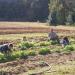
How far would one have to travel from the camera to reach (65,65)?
60.3 ft

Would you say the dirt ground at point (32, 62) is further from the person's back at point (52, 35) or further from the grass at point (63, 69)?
the person's back at point (52, 35)

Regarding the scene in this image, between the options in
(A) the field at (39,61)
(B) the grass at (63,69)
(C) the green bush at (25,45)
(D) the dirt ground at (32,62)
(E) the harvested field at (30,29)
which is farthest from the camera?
Result: (E) the harvested field at (30,29)

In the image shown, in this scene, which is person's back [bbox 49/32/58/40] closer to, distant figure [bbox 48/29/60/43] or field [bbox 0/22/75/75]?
distant figure [bbox 48/29/60/43]

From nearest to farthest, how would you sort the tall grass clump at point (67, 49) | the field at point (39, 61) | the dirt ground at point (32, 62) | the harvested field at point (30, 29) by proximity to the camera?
the field at point (39, 61) → the dirt ground at point (32, 62) → the tall grass clump at point (67, 49) → the harvested field at point (30, 29)

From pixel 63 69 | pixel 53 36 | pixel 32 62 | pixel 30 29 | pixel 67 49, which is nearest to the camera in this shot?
pixel 63 69

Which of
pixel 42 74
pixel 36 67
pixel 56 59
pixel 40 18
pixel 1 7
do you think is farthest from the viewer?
pixel 1 7

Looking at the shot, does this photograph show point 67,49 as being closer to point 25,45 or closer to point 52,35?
point 25,45

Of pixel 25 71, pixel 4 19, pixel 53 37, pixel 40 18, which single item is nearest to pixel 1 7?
pixel 4 19

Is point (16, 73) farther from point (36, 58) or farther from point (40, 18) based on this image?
point (40, 18)

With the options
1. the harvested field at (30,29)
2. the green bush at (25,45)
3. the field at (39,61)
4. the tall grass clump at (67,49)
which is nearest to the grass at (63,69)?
the field at (39,61)

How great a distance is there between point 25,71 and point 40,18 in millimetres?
54312

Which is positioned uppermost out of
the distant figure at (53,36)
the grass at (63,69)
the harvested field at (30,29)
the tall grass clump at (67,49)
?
the distant figure at (53,36)

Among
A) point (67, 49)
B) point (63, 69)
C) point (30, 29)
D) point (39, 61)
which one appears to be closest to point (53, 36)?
point (67, 49)

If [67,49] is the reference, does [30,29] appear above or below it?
below
